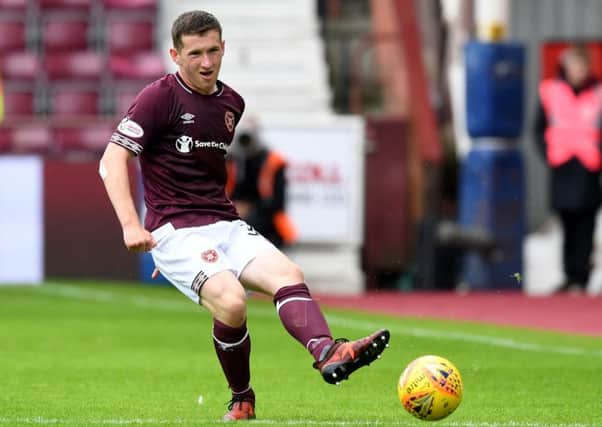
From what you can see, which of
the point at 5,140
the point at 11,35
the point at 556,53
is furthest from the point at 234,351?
the point at 556,53

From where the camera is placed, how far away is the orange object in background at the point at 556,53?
25.2 metres

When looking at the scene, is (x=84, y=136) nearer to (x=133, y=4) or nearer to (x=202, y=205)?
(x=133, y=4)

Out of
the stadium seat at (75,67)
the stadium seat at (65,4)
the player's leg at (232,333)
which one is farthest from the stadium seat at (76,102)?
the player's leg at (232,333)

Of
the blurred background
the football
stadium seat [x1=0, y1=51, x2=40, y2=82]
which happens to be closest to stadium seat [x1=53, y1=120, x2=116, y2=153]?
the blurred background

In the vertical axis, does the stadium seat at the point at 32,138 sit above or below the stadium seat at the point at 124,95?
below

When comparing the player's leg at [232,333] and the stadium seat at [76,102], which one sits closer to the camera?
the player's leg at [232,333]

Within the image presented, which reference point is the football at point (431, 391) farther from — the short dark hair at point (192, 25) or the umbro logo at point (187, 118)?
the short dark hair at point (192, 25)

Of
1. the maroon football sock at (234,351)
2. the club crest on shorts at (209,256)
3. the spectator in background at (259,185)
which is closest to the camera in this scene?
the club crest on shorts at (209,256)

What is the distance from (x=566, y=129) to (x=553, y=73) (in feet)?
24.9

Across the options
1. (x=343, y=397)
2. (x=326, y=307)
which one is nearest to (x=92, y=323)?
(x=326, y=307)

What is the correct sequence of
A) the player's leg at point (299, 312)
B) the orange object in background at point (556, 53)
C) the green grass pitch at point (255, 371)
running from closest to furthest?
the player's leg at point (299, 312)
the green grass pitch at point (255, 371)
the orange object in background at point (556, 53)

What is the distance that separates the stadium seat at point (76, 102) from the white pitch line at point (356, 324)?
4069 mm

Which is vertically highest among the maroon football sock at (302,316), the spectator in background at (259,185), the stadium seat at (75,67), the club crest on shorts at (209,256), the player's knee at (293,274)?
the stadium seat at (75,67)

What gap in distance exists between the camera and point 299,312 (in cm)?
705
